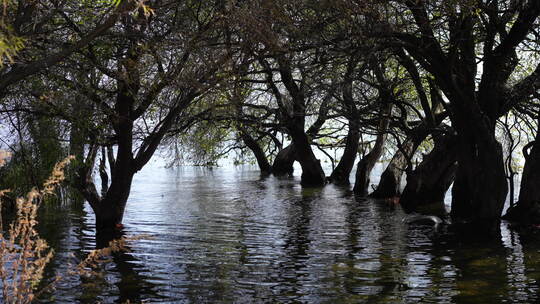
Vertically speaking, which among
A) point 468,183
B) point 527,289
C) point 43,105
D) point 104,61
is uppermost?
point 104,61

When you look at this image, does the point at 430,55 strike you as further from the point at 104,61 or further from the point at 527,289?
the point at 104,61

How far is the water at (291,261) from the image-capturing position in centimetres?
890

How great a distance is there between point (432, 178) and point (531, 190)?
198 inches

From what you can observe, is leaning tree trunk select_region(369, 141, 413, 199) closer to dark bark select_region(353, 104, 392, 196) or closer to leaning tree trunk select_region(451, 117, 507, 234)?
dark bark select_region(353, 104, 392, 196)

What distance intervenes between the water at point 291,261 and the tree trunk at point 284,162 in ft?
67.5

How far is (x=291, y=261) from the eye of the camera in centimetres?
1134

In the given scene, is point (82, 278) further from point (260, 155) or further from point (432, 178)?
point (260, 155)

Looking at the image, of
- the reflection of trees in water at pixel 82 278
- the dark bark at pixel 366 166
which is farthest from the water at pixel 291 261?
the dark bark at pixel 366 166

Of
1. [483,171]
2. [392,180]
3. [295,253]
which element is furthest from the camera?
[392,180]

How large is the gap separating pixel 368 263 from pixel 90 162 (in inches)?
264

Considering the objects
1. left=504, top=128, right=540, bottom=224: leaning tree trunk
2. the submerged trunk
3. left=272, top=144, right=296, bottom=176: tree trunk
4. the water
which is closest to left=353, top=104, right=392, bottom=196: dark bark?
the water

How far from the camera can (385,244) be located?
1323 centimetres

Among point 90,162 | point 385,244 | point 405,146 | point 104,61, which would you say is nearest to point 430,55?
point 385,244

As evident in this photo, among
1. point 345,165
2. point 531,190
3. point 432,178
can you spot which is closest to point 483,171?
point 531,190
